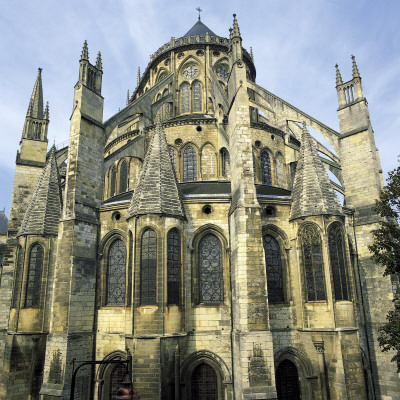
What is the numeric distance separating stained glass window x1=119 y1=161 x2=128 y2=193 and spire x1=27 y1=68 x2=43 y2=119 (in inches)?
248

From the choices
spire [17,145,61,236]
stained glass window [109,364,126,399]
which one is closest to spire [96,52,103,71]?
spire [17,145,61,236]

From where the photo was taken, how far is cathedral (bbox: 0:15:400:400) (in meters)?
13.8

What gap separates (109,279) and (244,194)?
24.3 ft

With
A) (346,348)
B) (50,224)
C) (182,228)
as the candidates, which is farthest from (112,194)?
(346,348)

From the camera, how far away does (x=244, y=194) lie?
14516mm

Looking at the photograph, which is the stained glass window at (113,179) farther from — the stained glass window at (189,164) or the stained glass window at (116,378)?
the stained glass window at (116,378)

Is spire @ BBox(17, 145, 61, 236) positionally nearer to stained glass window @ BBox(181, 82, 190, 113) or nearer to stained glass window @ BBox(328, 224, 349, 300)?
stained glass window @ BBox(181, 82, 190, 113)

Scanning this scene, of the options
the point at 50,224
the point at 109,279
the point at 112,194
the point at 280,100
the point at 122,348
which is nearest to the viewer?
the point at 122,348

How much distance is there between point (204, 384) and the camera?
14453mm

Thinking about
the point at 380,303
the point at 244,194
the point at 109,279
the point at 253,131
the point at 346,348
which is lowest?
the point at 346,348

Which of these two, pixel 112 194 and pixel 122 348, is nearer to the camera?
pixel 122 348

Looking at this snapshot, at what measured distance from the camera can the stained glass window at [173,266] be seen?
47.1ft

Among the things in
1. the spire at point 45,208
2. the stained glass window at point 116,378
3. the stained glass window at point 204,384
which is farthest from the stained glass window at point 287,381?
the spire at point 45,208

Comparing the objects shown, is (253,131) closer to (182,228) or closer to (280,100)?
(280,100)
